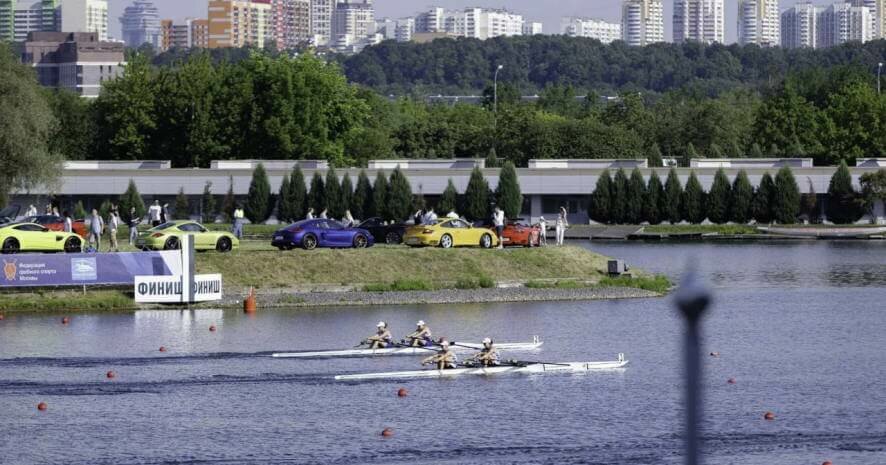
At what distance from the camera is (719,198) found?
106938 millimetres

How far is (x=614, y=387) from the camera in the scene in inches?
1652

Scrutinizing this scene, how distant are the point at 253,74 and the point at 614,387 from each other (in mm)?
89834

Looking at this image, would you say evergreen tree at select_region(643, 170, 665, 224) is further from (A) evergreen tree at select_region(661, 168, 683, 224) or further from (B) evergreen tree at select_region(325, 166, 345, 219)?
(B) evergreen tree at select_region(325, 166, 345, 219)

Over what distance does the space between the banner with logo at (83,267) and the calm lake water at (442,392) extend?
76.4 inches

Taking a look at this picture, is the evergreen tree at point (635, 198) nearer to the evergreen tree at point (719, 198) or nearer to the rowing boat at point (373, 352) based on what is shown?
the evergreen tree at point (719, 198)

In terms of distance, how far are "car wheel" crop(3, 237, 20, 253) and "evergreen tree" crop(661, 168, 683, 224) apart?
56.9 meters

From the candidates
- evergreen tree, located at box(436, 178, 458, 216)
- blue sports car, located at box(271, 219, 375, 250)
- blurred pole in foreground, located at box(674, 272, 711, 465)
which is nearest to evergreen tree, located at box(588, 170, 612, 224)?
evergreen tree, located at box(436, 178, 458, 216)

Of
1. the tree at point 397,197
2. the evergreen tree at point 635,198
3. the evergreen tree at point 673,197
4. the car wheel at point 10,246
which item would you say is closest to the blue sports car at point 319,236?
the car wheel at point 10,246

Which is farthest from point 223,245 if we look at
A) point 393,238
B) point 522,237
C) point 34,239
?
point 522,237

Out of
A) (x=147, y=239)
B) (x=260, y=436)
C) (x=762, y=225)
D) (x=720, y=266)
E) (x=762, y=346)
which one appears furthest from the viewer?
(x=762, y=225)

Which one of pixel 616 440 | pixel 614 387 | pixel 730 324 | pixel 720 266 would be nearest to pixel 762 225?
pixel 720 266

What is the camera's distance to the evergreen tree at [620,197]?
352 feet

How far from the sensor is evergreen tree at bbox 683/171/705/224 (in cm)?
10725

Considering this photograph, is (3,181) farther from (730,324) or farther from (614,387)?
(614,387)
